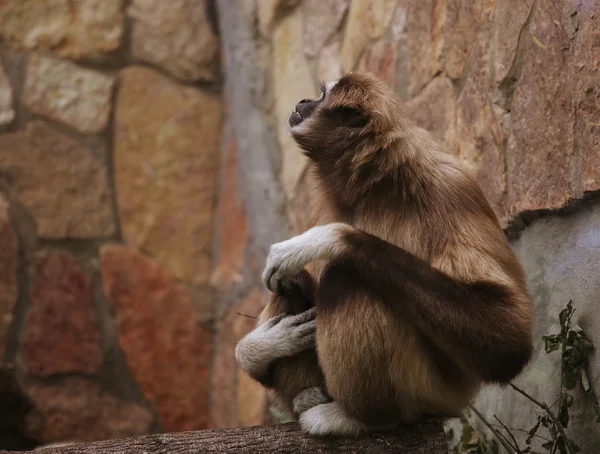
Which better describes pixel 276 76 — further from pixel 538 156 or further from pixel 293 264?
pixel 293 264

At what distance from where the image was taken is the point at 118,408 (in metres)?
5.90

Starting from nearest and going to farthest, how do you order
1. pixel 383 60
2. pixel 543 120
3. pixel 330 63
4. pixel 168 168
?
pixel 543 120 < pixel 383 60 < pixel 330 63 < pixel 168 168

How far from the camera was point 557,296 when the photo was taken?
2.89 meters

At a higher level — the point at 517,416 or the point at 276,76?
the point at 276,76

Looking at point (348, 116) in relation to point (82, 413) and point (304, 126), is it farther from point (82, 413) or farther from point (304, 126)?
point (82, 413)

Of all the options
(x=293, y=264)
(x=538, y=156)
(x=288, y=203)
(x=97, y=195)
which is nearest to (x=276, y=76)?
(x=288, y=203)

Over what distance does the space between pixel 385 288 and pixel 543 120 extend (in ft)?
3.28

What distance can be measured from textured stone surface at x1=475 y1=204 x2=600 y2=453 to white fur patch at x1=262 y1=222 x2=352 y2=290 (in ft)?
2.78

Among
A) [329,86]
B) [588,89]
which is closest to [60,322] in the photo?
[329,86]

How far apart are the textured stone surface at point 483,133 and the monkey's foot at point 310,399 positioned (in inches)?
44.0

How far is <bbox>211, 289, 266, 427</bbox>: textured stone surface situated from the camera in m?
5.43

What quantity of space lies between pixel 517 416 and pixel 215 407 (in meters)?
3.32

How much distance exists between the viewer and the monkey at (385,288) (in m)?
2.36

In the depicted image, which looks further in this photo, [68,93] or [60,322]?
[68,93]
